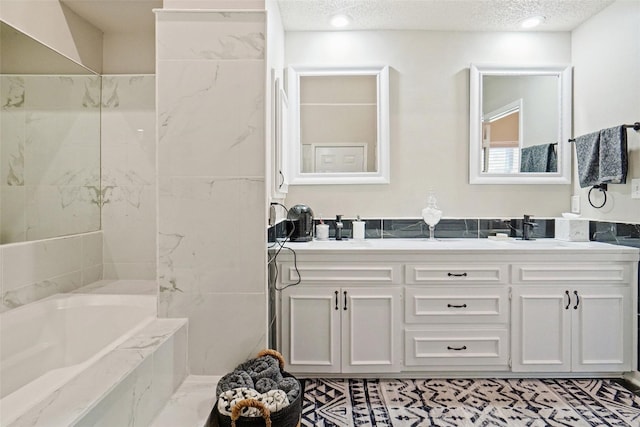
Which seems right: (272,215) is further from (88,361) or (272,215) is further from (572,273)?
(572,273)

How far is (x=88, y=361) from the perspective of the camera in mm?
1900

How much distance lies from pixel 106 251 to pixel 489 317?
8.10ft

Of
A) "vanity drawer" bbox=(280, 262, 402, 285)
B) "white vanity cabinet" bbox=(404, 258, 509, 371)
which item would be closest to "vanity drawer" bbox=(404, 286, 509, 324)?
"white vanity cabinet" bbox=(404, 258, 509, 371)

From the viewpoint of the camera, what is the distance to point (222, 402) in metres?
1.36

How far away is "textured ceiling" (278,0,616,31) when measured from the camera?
2.56 meters

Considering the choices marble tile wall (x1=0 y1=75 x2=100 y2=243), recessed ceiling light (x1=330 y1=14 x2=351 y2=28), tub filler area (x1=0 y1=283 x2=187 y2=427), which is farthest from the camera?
recessed ceiling light (x1=330 y1=14 x2=351 y2=28)

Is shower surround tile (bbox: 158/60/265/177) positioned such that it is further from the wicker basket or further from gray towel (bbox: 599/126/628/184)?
gray towel (bbox: 599/126/628/184)

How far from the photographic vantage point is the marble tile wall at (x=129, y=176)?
246cm

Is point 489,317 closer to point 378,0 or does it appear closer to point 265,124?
point 265,124

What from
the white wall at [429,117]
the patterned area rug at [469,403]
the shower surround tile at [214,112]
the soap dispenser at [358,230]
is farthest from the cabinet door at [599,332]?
the shower surround tile at [214,112]

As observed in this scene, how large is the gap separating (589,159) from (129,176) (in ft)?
10.1

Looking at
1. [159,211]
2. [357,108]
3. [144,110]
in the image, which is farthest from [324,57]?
[159,211]

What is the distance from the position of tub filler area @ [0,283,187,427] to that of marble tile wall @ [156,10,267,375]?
159mm

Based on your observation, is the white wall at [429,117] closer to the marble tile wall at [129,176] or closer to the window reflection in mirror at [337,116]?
the window reflection in mirror at [337,116]
